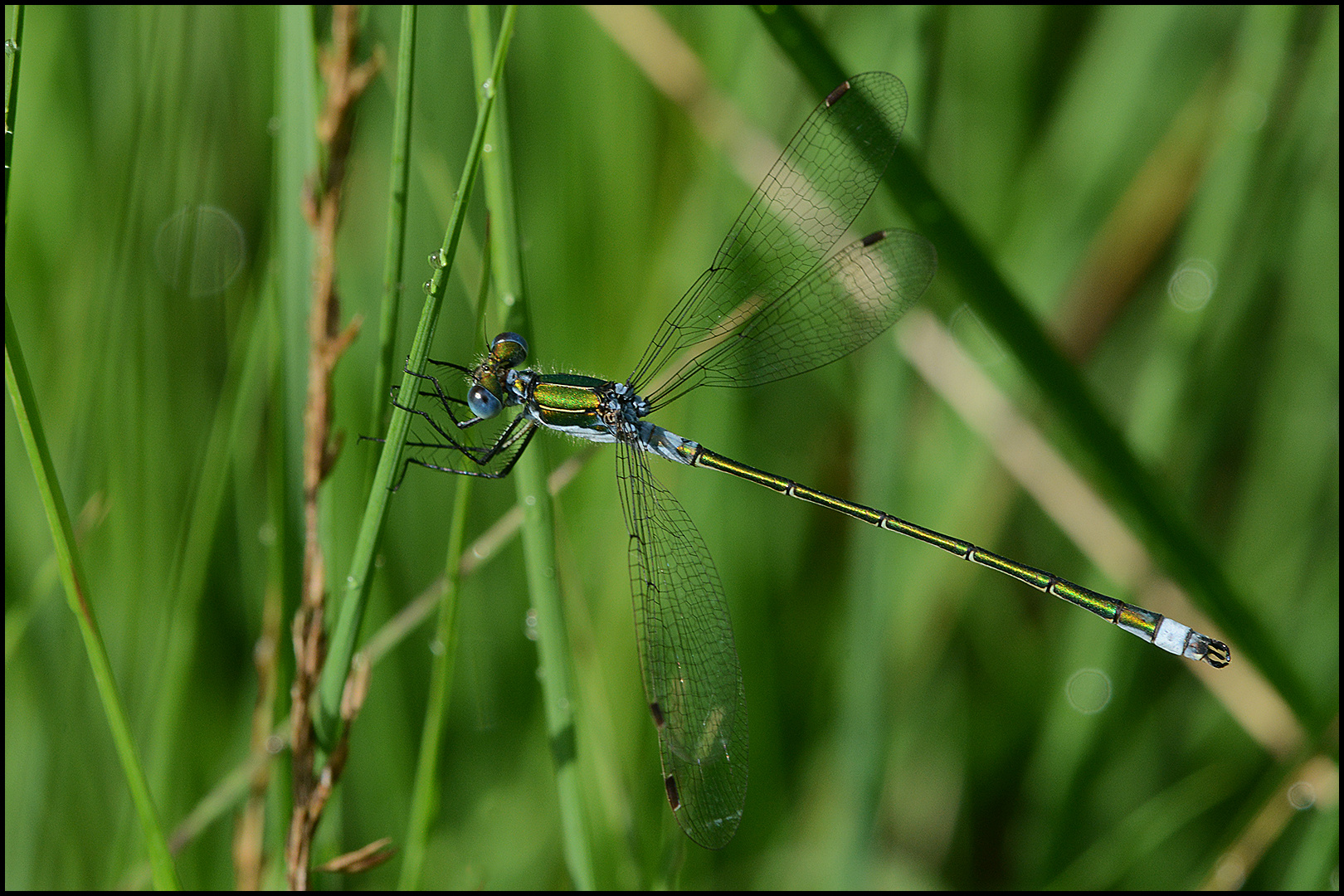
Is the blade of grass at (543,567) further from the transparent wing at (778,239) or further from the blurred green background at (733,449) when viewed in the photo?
the transparent wing at (778,239)

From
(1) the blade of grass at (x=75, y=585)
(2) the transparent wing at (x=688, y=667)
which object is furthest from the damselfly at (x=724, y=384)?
(1) the blade of grass at (x=75, y=585)

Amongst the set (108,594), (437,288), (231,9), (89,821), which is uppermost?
(231,9)

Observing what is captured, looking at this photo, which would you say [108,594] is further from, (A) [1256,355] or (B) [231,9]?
(A) [1256,355]

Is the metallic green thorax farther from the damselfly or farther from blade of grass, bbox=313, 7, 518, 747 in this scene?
blade of grass, bbox=313, 7, 518, 747

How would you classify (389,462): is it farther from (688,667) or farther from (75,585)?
(688,667)

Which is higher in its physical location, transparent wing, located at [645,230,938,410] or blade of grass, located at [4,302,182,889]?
transparent wing, located at [645,230,938,410]

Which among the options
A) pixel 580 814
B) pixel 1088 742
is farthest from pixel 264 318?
pixel 1088 742

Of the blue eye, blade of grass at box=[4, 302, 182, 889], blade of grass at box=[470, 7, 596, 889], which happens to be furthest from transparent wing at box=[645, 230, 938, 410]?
blade of grass at box=[4, 302, 182, 889]
